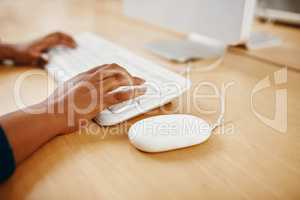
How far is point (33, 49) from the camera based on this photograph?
79 cm

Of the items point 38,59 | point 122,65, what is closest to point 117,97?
point 122,65

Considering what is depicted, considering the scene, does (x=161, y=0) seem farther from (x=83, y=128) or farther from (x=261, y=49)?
(x=83, y=128)

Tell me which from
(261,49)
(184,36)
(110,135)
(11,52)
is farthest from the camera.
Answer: (184,36)

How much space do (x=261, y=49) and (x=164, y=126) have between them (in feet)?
1.87

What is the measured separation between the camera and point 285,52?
0.87m

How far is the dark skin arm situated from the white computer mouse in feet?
1.40

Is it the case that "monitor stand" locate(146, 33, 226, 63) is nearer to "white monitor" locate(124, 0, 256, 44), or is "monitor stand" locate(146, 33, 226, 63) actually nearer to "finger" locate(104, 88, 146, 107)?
"white monitor" locate(124, 0, 256, 44)

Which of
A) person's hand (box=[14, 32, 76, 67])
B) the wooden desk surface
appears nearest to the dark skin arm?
person's hand (box=[14, 32, 76, 67])

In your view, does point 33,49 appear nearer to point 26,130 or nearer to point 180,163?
point 26,130

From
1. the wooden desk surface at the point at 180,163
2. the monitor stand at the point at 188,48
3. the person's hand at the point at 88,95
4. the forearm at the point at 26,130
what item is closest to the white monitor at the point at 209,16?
the monitor stand at the point at 188,48

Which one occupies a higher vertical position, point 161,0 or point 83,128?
point 161,0

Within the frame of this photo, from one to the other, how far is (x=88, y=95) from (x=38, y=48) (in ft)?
1.21

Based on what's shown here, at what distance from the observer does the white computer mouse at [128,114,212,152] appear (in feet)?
1.40

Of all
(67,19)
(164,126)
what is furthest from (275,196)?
(67,19)
